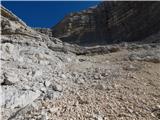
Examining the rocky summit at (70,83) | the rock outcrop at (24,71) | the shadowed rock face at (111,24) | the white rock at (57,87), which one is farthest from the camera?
the shadowed rock face at (111,24)

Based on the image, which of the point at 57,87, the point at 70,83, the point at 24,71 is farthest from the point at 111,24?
the point at 57,87

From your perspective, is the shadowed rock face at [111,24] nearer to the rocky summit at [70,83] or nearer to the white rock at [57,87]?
the rocky summit at [70,83]

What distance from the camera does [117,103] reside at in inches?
246

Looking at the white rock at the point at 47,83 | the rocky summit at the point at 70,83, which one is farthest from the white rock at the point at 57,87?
the white rock at the point at 47,83

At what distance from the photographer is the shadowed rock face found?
33312mm

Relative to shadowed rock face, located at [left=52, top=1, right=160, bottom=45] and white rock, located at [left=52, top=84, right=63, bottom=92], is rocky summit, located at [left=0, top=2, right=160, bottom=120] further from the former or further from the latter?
shadowed rock face, located at [left=52, top=1, right=160, bottom=45]

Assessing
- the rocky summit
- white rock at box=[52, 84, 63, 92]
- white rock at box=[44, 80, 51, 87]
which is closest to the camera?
the rocky summit

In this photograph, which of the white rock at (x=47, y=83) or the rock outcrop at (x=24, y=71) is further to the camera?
the white rock at (x=47, y=83)

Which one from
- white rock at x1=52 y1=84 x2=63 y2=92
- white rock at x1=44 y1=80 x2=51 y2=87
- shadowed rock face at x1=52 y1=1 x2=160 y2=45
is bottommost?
white rock at x1=52 y1=84 x2=63 y2=92

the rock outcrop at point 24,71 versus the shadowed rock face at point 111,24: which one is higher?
the shadowed rock face at point 111,24

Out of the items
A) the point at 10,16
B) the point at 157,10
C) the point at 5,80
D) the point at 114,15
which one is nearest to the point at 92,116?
the point at 5,80

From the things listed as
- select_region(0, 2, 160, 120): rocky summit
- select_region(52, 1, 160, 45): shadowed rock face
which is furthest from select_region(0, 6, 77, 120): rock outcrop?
select_region(52, 1, 160, 45): shadowed rock face

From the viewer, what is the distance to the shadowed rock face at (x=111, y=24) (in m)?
33.3

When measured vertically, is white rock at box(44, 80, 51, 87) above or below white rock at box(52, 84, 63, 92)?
above
